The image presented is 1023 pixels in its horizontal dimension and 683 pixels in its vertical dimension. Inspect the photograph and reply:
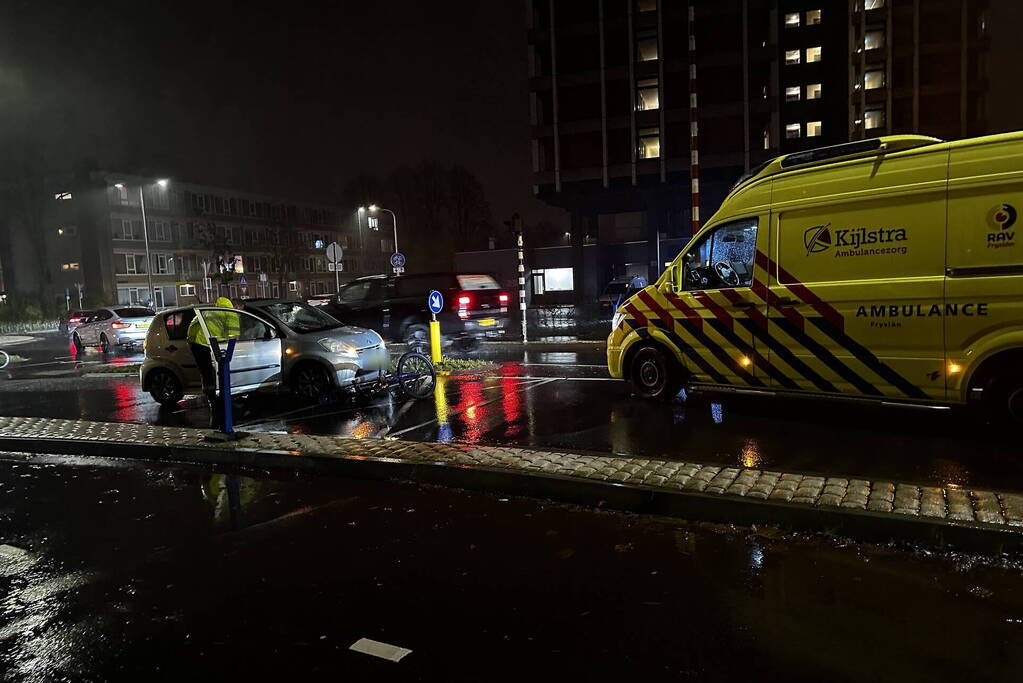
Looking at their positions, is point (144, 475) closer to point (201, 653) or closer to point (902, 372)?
point (201, 653)

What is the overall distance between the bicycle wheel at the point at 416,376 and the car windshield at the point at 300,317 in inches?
56.7

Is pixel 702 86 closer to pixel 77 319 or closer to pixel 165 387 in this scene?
pixel 77 319

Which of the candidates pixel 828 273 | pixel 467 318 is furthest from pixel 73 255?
pixel 828 273

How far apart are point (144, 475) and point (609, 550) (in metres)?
4.87

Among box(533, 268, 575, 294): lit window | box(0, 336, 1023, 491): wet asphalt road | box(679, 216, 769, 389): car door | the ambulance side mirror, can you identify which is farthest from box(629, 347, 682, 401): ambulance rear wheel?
box(533, 268, 575, 294): lit window

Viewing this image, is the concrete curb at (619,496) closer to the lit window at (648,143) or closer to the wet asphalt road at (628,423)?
the wet asphalt road at (628,423)

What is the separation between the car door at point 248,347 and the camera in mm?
9797

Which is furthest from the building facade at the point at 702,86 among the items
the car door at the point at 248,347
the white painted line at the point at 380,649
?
the white painted line at the point at 380,649

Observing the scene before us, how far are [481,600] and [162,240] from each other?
65.0m

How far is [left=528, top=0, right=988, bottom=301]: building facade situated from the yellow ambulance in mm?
32869

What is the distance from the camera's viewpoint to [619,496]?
205 inches

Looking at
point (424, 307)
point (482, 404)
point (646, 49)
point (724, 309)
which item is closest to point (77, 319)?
point (424, 307)

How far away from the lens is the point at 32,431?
8617 millimetres

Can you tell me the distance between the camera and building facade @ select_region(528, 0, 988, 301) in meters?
43.2
